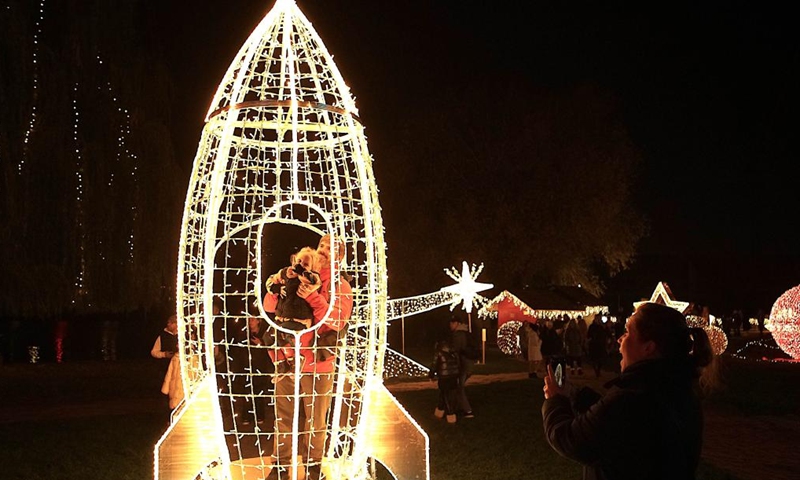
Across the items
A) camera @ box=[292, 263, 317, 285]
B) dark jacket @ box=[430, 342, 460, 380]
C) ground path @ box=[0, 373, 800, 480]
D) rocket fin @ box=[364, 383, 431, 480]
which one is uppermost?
camera @ box=[292, 263, 317, 285]

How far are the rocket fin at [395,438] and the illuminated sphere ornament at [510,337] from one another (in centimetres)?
1641

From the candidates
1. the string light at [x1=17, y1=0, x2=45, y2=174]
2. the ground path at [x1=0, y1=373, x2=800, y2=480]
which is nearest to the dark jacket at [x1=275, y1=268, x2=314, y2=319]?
the ground path at [x1=0, y1=373, x2=800, y2=480]

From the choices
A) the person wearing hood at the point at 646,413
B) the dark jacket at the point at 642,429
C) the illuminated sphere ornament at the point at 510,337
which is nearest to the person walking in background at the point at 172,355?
the person wearing hood at the point at 646,413

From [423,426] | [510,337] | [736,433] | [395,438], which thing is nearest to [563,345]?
[510,337]

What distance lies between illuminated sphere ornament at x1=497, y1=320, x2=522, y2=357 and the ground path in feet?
25.7

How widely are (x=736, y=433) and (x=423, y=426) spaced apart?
377 cm

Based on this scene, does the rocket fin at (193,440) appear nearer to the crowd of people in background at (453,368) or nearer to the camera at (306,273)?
the camera at (306,273)

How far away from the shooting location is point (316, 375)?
5.72 meters

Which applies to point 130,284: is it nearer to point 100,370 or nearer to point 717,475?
point 100,370

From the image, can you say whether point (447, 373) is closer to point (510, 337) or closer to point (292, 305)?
point (292, 305)

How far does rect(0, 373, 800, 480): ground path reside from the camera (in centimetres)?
788

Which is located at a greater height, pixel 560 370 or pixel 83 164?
pixel 83 164

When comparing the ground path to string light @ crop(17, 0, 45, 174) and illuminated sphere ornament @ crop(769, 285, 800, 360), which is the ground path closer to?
string light @ crop(17, 0, 45, 174)

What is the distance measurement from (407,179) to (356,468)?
21.4 meters
